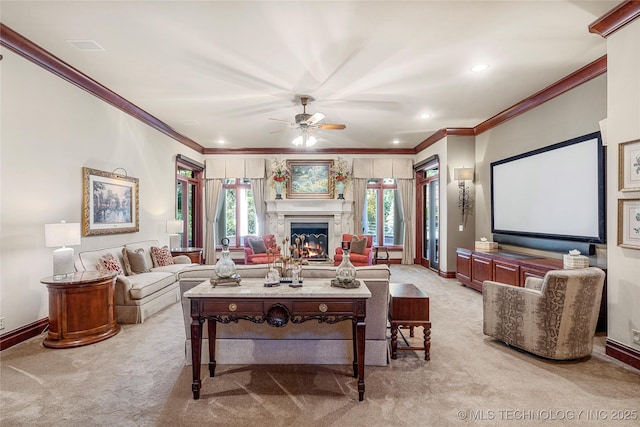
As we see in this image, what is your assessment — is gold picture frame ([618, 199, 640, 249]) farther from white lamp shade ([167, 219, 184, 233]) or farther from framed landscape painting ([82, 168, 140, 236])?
white lamp shade ([167, 219, 184, 233])

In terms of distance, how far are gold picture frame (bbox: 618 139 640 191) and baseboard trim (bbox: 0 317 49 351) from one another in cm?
597

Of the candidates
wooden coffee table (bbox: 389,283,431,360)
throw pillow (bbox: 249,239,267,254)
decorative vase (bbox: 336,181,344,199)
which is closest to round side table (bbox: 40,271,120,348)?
wooden coffee table (bbox: 389,283,431,360)

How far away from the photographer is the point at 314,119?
4543 mm

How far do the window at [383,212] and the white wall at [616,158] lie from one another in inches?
228

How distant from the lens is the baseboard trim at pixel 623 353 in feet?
8.90

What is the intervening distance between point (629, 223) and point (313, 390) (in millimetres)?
3047

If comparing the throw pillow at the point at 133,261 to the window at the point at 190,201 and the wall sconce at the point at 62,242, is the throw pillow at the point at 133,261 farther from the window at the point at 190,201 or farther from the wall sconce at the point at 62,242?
the window at the point at 190,201

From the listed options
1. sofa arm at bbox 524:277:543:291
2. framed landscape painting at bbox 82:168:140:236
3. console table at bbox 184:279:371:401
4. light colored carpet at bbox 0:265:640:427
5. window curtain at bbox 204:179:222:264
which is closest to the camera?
light colored carpet at bbox 0:265:640:427

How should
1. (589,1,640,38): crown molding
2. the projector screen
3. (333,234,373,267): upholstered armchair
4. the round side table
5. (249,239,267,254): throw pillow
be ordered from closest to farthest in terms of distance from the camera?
Answer: (589,1,640,38): crown molding
the round side table
the projector screen
(333,234,373,267): upholstered armchair
(249,239,267,254): throw pillow

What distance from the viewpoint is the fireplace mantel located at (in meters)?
8.13

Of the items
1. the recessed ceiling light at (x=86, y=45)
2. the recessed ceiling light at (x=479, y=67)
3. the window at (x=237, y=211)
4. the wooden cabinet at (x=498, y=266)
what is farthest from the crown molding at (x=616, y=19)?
the window at (x=237, y=211)

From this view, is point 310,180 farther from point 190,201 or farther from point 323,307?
point 323,307

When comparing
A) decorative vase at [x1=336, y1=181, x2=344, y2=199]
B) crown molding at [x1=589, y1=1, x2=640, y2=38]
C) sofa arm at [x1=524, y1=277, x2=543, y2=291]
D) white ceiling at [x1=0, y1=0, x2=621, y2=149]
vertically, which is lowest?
sofa arm at [x1=524, y1=277, x2=543, y2=291]

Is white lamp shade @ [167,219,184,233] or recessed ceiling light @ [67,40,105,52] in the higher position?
recessed ceiling light @ [67,40,105,52]
